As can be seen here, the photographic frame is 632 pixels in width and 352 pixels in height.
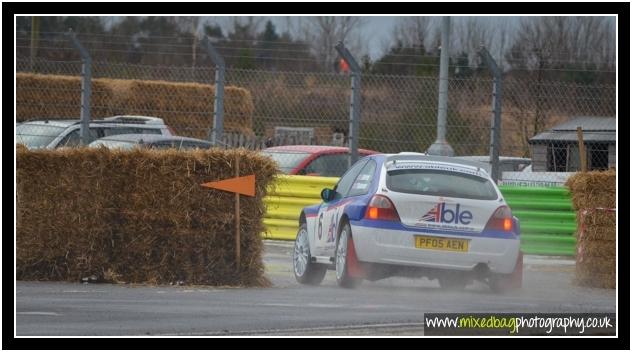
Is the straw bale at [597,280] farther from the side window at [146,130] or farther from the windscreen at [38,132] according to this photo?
the side window at [146,130]

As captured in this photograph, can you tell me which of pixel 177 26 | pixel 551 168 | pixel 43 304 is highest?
pixel 177 26

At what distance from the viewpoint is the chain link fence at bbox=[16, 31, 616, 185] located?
20.3 meters

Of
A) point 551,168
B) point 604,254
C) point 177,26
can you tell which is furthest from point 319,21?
point 604,254

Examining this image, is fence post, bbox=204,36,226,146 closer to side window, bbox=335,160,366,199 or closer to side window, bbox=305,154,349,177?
side window, bbox=335,160,366,199

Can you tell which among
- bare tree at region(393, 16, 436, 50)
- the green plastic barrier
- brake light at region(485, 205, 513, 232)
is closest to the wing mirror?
brake light at region(485, 205, 513, 232)

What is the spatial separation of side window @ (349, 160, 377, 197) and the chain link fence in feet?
4.19

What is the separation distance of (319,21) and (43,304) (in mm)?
37374

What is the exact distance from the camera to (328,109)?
104 ft

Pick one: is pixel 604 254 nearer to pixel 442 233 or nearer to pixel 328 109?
pixel 442 233

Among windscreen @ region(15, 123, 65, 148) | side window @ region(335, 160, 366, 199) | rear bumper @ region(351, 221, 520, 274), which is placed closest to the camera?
Answer: rear bumper @ region(351, 221, 520, 274)

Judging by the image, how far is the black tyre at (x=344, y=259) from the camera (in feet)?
42.5

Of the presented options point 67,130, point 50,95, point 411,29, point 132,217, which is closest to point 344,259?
point 132,217

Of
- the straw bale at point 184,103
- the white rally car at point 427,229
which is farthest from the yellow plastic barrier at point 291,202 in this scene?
the straw bale at point 184,103

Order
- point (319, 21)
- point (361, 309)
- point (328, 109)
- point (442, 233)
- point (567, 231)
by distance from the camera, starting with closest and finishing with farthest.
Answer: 1. point (361, 309)
2. point (442, 233)
3. point (567, 231)
4. point (328, 109)
5. point (319, 21)
